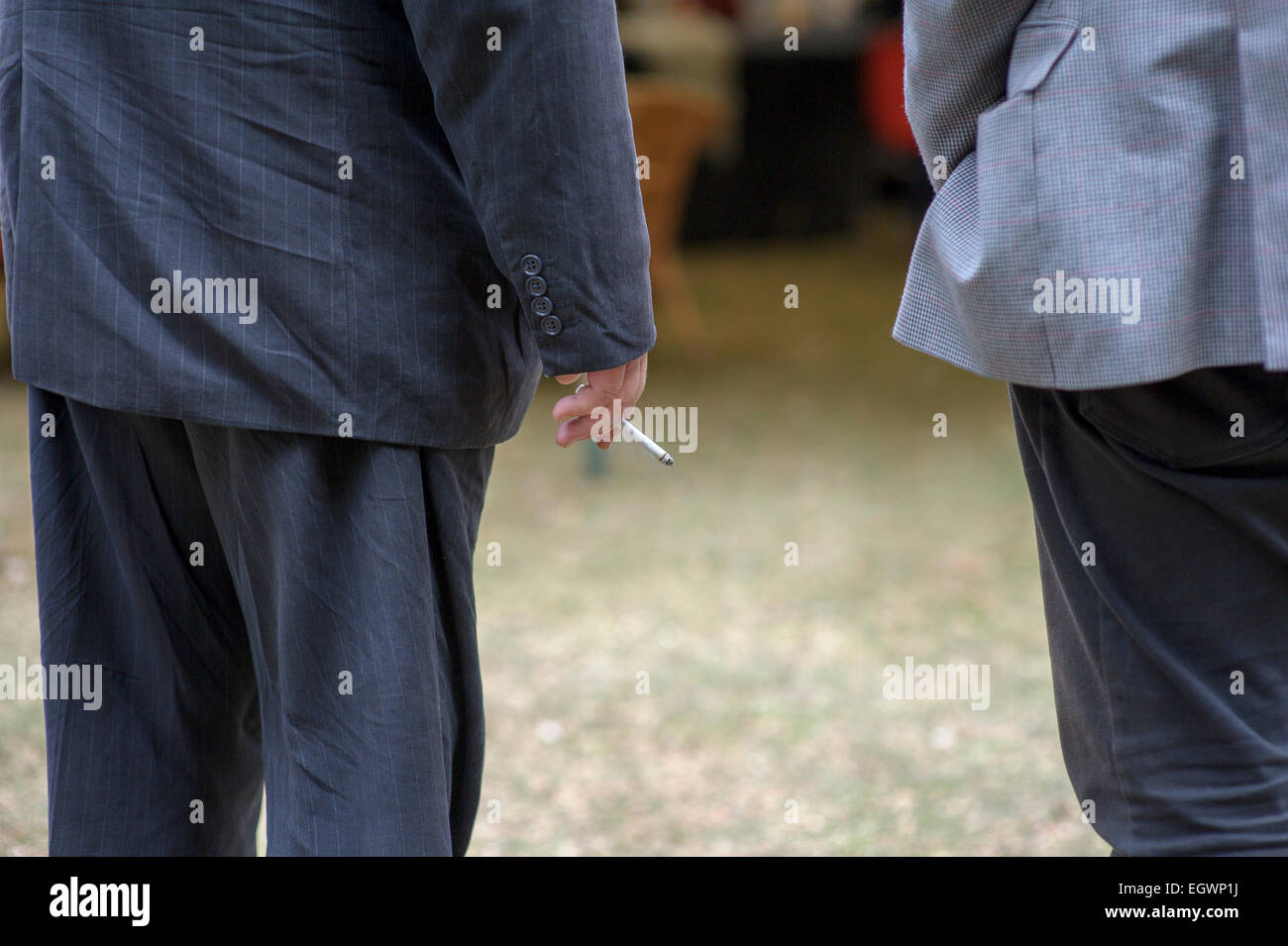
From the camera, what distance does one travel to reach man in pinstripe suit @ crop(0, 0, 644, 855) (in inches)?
47.9

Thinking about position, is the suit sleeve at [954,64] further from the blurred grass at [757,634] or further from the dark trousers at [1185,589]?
the blurred grass at [757,634]

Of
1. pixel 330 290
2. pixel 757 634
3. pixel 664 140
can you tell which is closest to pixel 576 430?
pixel 330 290

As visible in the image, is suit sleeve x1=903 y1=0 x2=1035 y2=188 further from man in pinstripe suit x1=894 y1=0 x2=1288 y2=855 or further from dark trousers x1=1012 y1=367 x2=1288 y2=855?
dark trousers x1=1012 y1=367 x2=1288 y2=855

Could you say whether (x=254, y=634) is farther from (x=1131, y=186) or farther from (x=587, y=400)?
(x=1131, y=186)

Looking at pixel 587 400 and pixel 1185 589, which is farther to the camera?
pixel 587 400

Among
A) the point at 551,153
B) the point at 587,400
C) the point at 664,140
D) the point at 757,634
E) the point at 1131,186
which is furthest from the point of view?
the point at 664,140

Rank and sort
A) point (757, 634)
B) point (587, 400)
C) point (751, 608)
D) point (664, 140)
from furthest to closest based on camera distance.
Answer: point (664, 140)
point (751, 608)
point (757, 634)
point (587, 400)

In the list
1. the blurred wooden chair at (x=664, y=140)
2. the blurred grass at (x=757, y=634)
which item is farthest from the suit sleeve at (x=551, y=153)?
the blurred wooden chair at (x=664, y=140)

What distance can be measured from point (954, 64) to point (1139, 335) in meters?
0.28

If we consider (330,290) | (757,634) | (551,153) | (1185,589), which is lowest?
(757,634)

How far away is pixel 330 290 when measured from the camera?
1.25 m

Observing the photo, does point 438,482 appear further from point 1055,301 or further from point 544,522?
point 544,522
